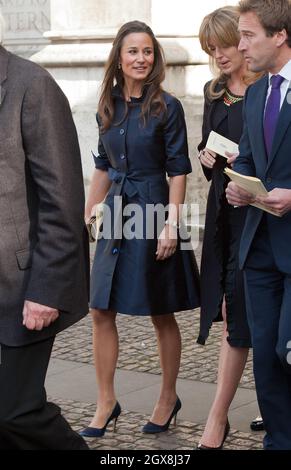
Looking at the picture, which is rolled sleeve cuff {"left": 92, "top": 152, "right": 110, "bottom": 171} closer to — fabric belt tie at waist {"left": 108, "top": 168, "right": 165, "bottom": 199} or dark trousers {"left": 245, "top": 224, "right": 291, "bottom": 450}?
fabric belt tie at waist {"left": 108, "top": 168, "right": 165, "bottom": 199}

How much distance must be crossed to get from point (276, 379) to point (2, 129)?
155 centimetres

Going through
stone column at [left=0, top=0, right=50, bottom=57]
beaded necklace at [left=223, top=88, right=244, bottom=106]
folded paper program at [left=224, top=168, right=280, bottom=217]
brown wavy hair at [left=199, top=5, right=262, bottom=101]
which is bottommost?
stone column at [left=0, top=0, right=50, bottom=57]

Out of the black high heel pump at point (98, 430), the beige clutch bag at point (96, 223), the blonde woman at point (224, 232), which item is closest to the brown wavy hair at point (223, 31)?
the blonde woman at point (224, 232)

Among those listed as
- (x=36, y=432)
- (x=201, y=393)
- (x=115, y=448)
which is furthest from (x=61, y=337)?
(x=36, y=432)

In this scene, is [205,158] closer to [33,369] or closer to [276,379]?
[276,379]

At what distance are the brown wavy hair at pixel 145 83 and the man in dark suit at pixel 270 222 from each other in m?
1.03

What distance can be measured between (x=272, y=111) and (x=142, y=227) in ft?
3.92

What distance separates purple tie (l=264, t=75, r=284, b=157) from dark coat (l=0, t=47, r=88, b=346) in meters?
0.93

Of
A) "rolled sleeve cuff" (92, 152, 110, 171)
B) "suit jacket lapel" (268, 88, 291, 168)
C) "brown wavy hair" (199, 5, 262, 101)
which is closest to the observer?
"suit jacket lapel" (268, 88, 291, 168)

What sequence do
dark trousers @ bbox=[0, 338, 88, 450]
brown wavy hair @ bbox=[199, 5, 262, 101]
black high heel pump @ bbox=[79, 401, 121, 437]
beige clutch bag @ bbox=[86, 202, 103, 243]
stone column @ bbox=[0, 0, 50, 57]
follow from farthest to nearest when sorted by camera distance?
stone column @ bbox=[0, 0, 50, 57], beige clutch bag @ bbox=[86, 202, 103, 243], black high heel pump @ bbox=[79, 401, 121, 437], brown wavy hair @ bbox=[199, 5, 262, 101], dark trousers @ bbox=[0, 338, 88, 450]

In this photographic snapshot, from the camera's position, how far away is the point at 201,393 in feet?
21.0

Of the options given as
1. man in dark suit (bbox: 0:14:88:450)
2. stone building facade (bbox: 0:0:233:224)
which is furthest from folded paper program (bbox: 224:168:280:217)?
stone building facade (bbox: 0:0:233:224)

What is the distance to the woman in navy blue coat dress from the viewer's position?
18.9 ft

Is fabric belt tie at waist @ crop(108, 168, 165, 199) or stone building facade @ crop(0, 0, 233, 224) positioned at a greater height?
fabric belt tie at waist @ crop(108, 168, 165, 199)
